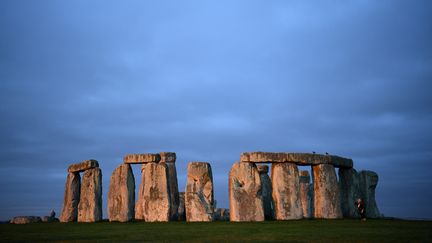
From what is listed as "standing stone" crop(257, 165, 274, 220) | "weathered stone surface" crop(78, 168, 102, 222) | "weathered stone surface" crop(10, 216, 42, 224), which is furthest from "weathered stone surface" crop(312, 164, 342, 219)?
"weathered stone surface" crop(10, 216, 42, 224)

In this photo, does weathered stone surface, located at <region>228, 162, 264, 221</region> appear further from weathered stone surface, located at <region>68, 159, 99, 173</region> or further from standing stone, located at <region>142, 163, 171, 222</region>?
weathered stone surface, located at <region>68, 159, 99, 173</region>

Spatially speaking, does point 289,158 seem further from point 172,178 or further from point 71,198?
point 71,198

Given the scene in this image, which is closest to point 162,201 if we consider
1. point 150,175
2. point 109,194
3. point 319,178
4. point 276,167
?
point 150,175

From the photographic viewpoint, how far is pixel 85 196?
2114 cm

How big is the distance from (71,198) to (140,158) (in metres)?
4.77

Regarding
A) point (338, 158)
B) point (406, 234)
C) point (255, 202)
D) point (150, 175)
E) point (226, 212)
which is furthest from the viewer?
point (226, 212)

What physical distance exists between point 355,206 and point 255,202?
5907mm

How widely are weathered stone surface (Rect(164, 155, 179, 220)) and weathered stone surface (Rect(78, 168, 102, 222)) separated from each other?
3.05 metres

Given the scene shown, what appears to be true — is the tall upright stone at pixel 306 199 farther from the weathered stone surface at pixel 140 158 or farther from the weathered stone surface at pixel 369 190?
the weathered stone surface at pixel 140 158

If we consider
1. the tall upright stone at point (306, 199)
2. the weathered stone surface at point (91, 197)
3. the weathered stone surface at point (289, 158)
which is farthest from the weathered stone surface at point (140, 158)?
the tall upright stone at point (306, 199)

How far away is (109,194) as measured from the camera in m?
20.5

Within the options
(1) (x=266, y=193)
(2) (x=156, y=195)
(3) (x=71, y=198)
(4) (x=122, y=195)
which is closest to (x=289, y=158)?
(1) (x=266, y=193)

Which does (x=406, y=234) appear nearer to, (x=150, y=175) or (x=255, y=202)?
(x=255, y=202)

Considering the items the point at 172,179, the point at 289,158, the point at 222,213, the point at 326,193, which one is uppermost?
the point at 289,158
